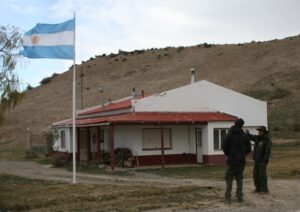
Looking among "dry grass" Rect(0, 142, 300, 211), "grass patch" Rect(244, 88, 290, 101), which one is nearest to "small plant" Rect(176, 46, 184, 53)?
"grass patch" Rect(244, 88, 290, 101)

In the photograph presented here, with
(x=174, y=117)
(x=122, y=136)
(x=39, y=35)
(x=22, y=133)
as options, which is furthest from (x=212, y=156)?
(x=22, y=133)

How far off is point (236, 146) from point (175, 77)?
242ft

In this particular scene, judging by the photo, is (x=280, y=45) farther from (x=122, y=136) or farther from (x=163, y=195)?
(x=163, y=195)

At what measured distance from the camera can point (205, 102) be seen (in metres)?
33.8

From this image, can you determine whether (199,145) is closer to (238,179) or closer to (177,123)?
(177,123)

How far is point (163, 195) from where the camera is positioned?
49.2 ft

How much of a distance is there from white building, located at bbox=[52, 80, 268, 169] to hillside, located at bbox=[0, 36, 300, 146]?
16.4m

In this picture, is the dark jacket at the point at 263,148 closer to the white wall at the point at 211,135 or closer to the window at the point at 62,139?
the white wall at the point at 211,135

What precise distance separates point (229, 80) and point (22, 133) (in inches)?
1172

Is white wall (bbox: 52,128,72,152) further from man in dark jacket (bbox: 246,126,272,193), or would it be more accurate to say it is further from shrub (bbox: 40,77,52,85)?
shrub (bbox: 40,77,52,85)

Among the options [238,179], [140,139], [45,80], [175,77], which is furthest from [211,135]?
[45,80]

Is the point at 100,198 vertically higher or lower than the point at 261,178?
lower

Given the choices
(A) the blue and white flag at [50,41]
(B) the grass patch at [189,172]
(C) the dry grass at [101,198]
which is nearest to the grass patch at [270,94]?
(B) the grass patch at [189,172]

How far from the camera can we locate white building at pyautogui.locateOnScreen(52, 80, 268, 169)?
30484 millimetres
